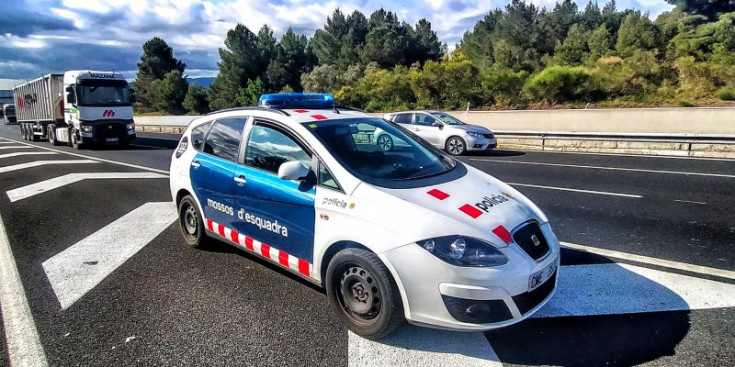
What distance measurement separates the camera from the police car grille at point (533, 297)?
284cm

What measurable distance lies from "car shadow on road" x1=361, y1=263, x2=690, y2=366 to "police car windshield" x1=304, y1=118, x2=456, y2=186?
123cm

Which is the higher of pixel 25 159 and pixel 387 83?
pixel 387 83

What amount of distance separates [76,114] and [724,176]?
21363 millimetres

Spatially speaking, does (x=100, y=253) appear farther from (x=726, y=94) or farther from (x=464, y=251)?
(x=726, y=94)

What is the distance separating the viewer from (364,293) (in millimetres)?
3082

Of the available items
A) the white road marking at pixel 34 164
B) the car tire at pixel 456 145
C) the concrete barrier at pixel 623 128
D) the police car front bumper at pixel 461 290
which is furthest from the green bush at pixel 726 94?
the white road marking at pixel 34 164

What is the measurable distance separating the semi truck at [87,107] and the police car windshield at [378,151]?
57.3 ft

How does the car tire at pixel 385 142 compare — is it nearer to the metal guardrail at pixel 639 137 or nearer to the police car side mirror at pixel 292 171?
the police car side mirror at pixel 292 171

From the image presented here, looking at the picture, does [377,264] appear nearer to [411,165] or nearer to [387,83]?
[411,165]

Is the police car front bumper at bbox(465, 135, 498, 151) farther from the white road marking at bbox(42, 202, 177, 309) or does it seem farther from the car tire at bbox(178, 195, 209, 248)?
the car tire at bbox(178, 195, 209, 248)

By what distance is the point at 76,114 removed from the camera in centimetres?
1770

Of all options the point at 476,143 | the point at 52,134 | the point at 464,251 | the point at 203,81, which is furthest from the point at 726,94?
the point at 203,81

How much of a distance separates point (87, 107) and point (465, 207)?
1911 cm

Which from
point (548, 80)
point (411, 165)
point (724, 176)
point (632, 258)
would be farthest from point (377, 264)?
point (548, 80)
